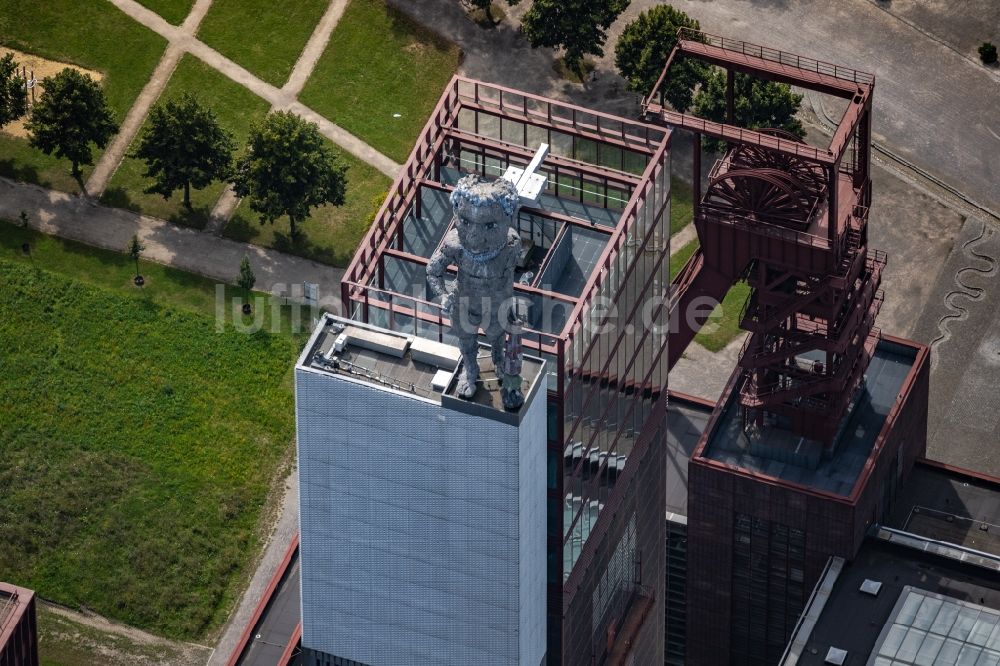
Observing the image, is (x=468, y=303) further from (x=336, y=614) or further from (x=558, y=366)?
(x=336, y=614)

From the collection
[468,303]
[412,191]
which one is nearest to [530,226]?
[412,191]

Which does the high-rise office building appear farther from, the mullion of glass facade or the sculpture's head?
the sculpture's head

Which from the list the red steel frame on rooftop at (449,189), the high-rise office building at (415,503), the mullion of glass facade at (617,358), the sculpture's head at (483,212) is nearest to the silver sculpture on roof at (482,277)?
the sculpture's head at (483,212)

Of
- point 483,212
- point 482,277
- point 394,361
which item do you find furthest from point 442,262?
point 394,361

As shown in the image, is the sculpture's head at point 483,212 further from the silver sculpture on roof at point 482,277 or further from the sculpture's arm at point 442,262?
the sculpture's arm at point 442,262

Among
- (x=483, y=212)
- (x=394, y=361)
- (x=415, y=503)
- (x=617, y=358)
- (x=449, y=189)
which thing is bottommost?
(x=415, y=503)

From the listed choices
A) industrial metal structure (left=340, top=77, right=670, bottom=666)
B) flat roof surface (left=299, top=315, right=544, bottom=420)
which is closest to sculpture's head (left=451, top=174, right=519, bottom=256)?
industrial metal structure (left=340, top=77, right=670, bottom=666)

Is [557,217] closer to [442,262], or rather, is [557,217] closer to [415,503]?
[442,262]

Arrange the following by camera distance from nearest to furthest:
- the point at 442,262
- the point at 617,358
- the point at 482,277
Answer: the point at 482,277, the point at 442,262, the point at 617,358
